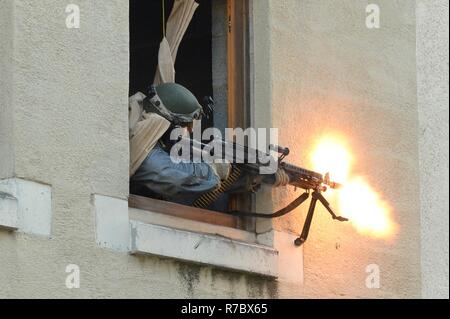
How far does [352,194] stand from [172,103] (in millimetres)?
1690

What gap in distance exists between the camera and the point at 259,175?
11414mm

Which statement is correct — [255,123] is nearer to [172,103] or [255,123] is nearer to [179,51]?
[172,103]

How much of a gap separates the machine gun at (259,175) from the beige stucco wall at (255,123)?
6.0 inches

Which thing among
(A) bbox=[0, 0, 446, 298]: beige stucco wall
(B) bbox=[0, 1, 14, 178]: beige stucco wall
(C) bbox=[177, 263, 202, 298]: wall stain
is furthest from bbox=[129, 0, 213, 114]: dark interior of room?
(B) bbox=[0, 1, 14, 178]: beige stucco wall

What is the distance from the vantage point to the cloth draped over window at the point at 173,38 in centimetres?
1141

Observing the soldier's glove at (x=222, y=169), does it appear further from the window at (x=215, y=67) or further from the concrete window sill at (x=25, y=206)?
the concrete window sill at (x=25, y=206)

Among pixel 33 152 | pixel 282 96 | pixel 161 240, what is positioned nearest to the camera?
pixel 33 152

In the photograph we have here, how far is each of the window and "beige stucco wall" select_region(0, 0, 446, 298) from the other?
0.36 ft

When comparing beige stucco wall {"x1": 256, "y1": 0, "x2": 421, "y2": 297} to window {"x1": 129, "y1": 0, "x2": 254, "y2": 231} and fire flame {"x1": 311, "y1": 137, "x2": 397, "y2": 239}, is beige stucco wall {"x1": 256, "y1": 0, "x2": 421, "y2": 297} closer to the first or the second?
fire flame {"x1": 311, "y1": 137, "x2": 397, "y2": 239}

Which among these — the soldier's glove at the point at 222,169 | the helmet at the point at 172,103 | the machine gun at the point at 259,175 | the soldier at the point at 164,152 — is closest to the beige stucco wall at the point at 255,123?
the machine gun at the point at 259,175

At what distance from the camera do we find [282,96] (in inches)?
466
